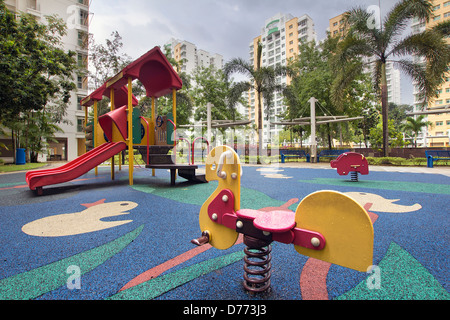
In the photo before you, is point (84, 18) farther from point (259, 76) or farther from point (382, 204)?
point (382, 204)

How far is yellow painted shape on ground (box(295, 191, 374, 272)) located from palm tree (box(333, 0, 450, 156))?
13251mm

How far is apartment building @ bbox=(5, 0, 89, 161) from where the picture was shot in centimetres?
2166

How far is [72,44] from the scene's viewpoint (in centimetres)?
2239

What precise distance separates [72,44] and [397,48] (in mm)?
27250

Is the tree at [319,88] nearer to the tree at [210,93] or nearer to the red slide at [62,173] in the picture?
the tree at [210,93]

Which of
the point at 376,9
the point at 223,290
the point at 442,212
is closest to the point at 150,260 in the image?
the point at 223,290

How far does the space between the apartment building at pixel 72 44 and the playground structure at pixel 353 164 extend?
23.7 metres

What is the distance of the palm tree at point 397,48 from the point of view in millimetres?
10273

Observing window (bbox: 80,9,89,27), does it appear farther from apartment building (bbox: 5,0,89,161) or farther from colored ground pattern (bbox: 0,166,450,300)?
colored ground pattern (bbox: 0,166,450,300)

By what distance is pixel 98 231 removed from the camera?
2500 millimetres

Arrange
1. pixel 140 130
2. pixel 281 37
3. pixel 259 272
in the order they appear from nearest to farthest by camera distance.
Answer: pixel 259 272 < pixel 140 130 < pixel 281 37

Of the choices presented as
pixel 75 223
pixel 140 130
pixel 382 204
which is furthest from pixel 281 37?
pixel 75 223

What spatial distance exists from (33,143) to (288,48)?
61787 millimetres

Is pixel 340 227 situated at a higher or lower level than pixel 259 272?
higher
